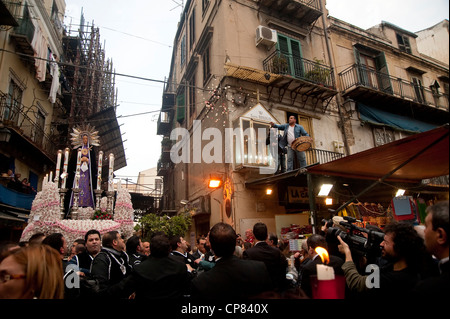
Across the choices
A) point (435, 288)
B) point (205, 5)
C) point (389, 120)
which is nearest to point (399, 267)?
point (435, 288)

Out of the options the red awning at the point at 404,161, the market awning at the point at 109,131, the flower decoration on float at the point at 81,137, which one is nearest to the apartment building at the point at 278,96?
the red awning at the point at 404,161

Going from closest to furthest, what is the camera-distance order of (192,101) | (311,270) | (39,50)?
(311,270)
(39,50)
(192,101)

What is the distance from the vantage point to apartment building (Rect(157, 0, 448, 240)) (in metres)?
9.71

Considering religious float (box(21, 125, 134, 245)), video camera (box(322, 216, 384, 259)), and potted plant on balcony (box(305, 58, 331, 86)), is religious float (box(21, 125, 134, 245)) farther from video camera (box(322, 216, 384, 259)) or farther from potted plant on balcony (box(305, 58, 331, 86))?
potted plant on balcony (box(305, 58, 331, 86))

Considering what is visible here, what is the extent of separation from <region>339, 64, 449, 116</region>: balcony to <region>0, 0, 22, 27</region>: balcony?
1414 centimetres

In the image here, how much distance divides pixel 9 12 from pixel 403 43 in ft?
63.9

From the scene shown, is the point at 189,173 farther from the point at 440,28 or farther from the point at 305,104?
the point at 440,28

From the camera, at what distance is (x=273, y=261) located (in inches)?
132

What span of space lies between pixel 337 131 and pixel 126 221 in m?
10.1

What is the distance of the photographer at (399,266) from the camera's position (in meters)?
1.88

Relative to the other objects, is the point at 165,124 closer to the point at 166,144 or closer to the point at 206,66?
the point at 166,144

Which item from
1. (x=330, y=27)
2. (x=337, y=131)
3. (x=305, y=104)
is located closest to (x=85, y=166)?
(x=305, y=104)

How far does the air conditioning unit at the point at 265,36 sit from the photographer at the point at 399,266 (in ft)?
35.1

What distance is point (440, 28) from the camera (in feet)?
4.63
